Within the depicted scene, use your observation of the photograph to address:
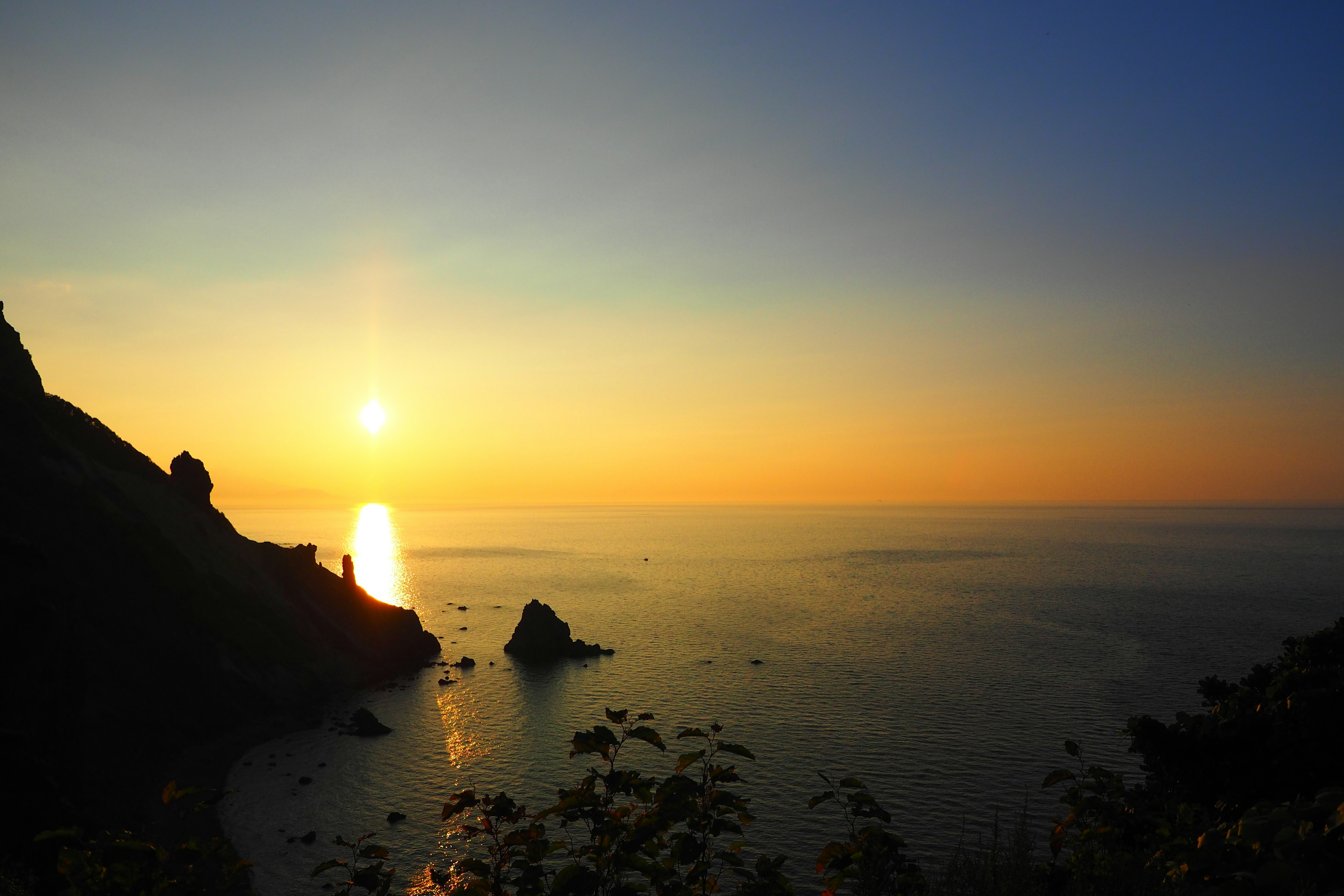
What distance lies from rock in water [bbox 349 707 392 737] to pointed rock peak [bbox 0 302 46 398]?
40.8 meters

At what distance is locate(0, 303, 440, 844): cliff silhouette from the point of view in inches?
1348

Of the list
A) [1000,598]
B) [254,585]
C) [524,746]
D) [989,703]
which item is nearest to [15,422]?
[254,585]

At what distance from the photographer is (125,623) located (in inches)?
2136

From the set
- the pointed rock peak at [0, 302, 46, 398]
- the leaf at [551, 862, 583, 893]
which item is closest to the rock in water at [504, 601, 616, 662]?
the pointed rock peak at [0, 302, 46, 398]

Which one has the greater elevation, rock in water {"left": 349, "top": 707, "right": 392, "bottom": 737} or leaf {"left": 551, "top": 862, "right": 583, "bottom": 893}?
leaf {"left": 551, "top": 862, "right": 583, "bottom": 893}

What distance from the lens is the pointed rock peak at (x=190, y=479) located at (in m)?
73.8

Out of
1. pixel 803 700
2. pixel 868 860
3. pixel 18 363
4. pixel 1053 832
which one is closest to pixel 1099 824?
pixel 1053 832

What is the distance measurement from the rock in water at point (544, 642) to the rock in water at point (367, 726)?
29.8 meters

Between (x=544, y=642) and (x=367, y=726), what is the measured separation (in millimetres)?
32918

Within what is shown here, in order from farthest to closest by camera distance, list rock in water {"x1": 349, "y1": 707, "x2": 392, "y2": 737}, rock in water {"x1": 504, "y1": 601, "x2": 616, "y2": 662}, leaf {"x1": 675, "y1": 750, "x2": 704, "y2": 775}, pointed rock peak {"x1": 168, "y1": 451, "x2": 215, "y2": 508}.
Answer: rock in water {"x1": 504, "y1": 601, "x2": 616, "y2": 662} → pointed rock peak {"x1": 168, "y1": 451, "x2": 215, "y2": 508} → rock in water {"x1": 349, "y1": 707, "x2": 392, "y2": 737} → leaf {"x1": 675, "y1": 750, "x2": 704, "y2": 775}

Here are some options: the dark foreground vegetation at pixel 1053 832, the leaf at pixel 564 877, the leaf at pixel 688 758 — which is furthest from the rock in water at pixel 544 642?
the leaf at pixel 564 877

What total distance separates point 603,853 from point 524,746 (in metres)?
55.3

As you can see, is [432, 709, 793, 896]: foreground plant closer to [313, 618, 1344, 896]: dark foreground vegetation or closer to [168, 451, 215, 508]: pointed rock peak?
[313, 618, 1344, 896]: dark foreground vegetation

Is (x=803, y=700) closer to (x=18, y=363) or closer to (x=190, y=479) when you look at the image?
(x=190, y=479)
